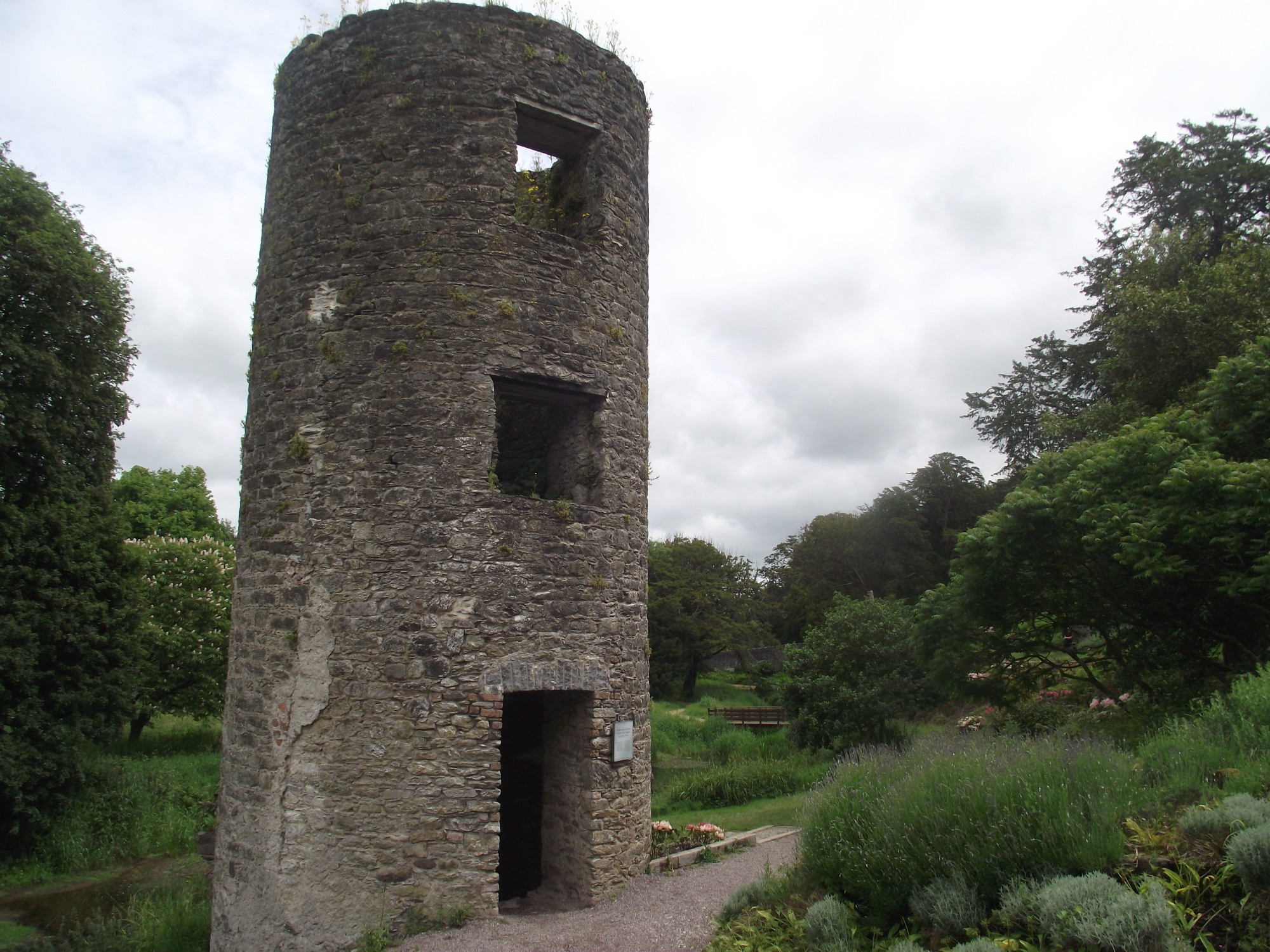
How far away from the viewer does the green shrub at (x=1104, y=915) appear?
168 inches

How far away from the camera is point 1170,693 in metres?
10.3

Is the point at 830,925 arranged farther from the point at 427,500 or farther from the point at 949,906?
the point at 427,500

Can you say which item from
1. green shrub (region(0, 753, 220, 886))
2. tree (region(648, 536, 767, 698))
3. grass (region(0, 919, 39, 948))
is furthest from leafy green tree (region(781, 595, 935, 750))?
tree (region(648, 536, 767, 698))

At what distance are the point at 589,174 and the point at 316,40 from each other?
10.4ft

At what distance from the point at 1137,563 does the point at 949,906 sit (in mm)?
5390

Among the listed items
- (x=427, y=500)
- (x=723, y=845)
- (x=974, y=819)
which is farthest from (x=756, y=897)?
(x=427, y=500)

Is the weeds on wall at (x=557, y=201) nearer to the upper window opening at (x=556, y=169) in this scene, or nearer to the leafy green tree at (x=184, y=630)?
the upper window opening at (x=556, y=169)

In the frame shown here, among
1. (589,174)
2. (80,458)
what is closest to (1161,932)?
(589,174)

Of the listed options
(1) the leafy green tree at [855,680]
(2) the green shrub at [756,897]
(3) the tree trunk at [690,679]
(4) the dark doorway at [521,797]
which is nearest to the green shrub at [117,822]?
(4) the dark doorway at [521,797]

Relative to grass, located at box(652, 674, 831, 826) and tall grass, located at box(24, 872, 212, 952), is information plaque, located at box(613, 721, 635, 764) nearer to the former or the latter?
tall grass, located at box(24, 872, 212, 952)

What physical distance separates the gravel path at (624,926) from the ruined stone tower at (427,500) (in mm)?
287

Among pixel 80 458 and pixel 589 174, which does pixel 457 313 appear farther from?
pixel 80 458

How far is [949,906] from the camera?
17.7 ft

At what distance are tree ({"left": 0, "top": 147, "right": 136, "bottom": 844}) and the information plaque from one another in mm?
11342
